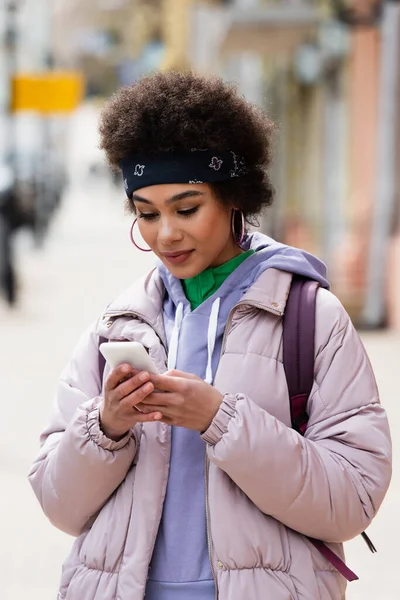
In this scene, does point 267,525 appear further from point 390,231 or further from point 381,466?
point 390,231

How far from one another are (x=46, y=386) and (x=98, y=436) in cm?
790

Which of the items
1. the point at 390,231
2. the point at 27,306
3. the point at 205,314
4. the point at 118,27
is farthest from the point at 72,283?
the point at 118,27

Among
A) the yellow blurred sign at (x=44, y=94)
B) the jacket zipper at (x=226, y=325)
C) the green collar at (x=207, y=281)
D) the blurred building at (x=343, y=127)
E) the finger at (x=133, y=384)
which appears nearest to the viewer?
the finger at (x=133, y=384)

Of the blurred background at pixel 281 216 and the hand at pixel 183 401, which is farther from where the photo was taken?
the blurred background at pixel 281 216

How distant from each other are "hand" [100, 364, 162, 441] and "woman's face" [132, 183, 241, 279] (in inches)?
14.3

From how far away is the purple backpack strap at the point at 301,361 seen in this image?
2.58 m

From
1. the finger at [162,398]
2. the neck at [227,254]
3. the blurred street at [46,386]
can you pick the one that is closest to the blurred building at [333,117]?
the blurred street at [46,386]

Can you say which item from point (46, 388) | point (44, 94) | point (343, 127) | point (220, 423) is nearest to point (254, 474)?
point (220, 423)

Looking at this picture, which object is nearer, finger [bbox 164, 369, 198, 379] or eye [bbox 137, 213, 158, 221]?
finger [bbox 164, 369, 198, 379]

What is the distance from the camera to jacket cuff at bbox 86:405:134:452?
254 centimetres

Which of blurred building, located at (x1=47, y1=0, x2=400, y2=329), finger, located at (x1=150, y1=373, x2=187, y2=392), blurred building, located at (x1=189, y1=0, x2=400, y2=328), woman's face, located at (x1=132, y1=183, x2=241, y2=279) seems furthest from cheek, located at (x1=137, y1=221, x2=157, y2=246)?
blurred building, located at (x1=189, y1=0, x2=400, y2=328)

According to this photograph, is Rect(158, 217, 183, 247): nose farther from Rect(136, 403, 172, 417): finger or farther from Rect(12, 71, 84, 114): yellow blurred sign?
Rect(12, 71, 84, 114): yellow blurred sign

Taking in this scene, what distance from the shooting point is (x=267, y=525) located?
252 centimetres

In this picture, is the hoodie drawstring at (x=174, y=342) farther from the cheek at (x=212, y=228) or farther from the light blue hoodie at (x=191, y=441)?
the cheek at (x=212, y=228)
